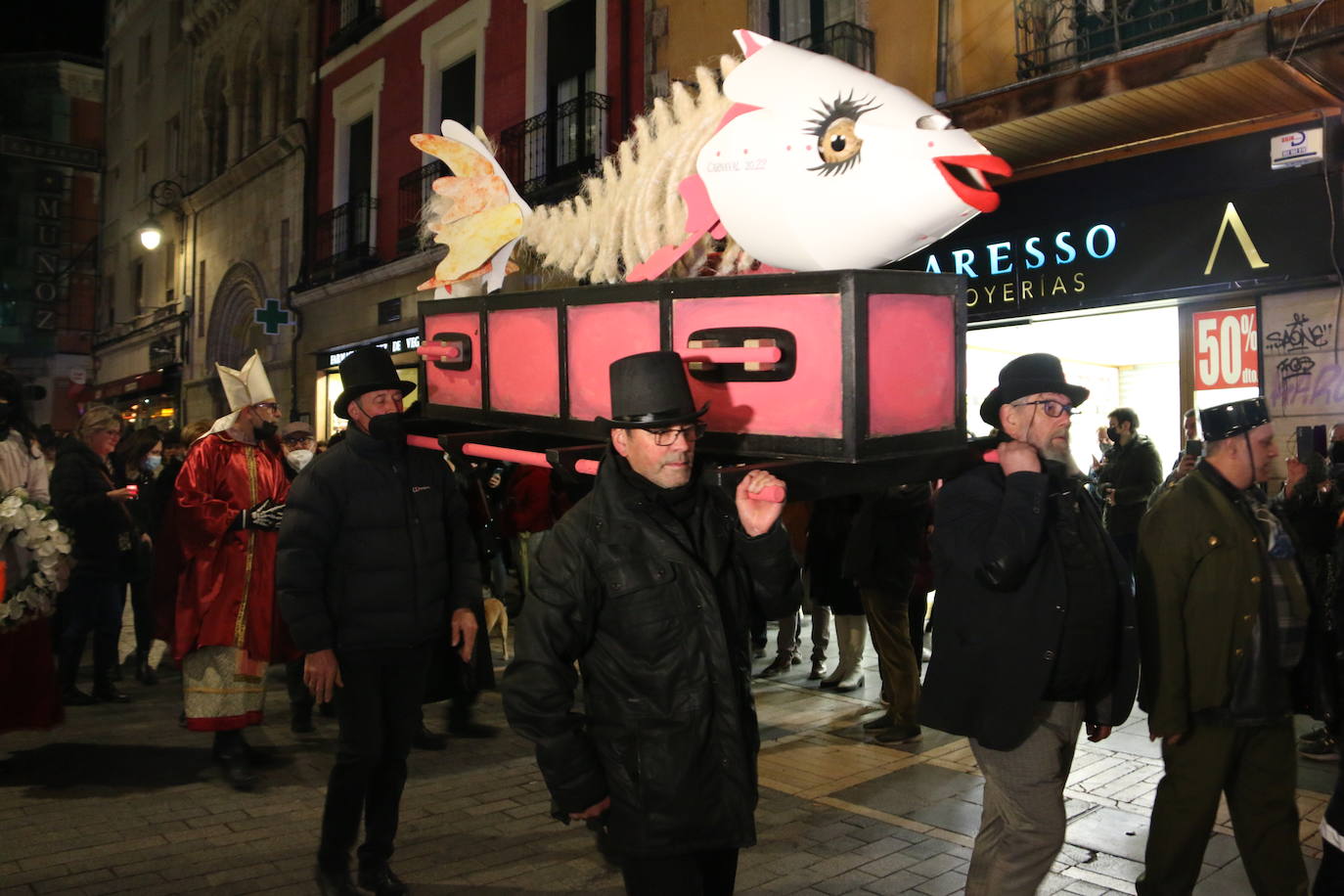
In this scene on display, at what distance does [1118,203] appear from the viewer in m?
9.30

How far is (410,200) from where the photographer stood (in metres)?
16.9

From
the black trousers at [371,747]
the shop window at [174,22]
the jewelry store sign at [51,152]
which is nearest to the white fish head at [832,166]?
the black trousers at [371,747]

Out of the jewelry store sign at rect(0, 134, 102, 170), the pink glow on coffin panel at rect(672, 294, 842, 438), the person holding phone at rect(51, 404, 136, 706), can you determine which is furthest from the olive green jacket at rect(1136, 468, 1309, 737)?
the jewelry store sign at rect(0, 134, 102, 170)

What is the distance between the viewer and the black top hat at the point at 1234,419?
362cm

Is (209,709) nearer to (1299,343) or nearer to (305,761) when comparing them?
(305,761)

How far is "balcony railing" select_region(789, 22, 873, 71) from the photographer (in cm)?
1013

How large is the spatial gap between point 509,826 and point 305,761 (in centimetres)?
167

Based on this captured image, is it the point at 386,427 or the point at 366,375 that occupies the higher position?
the point at 366,375

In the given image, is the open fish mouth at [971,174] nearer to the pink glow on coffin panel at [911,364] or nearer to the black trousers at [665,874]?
the pink glow on coffin panel at [911,364]

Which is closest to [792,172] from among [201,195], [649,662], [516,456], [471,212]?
[516,456]

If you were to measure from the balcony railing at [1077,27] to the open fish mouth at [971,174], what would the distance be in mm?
6223

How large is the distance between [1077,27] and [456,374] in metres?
6.91

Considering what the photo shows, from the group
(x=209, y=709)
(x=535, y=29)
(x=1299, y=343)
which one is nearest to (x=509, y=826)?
(x=209, y=709)

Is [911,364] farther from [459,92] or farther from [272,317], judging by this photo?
[272,317]
